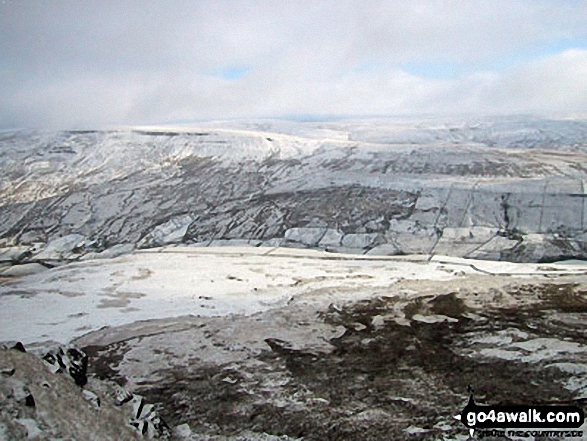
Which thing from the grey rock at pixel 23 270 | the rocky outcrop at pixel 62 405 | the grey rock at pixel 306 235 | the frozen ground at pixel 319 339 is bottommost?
the grey rock at pixel 23 270

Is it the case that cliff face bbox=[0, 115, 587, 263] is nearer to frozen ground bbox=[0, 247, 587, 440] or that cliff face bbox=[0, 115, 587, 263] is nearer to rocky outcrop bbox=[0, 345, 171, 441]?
frozen ground bbox=[0, 247, 587, 440]

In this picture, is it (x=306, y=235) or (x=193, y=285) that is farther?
(x=306, y=235)

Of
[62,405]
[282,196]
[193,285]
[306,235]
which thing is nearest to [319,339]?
[62,405]

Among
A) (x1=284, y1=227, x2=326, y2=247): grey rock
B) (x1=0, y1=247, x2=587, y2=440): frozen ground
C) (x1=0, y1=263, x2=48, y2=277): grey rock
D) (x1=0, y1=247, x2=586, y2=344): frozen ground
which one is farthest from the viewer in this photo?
(x1=284, y1=227, x2=326, y2=247): grey rock

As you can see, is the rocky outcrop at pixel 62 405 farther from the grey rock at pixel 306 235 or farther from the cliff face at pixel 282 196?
the grey rock at pixel 306 235

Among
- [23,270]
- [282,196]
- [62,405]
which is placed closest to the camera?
[62,405]

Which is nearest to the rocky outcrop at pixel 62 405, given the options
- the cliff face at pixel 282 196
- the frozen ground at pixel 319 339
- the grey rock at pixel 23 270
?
the frozen ground at pixel 319 339

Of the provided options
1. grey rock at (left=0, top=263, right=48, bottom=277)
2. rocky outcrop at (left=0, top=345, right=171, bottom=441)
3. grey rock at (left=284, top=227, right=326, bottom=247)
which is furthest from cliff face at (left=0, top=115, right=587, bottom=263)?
rocky outcrop at (left=0, top=345, right=171, bottom=441)

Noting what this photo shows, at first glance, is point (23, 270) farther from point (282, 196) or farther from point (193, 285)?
point (282, 196)
